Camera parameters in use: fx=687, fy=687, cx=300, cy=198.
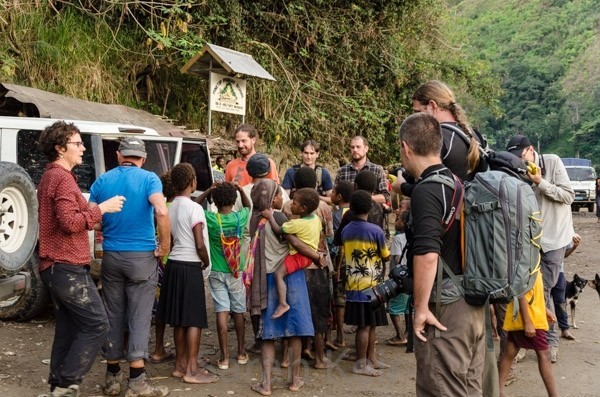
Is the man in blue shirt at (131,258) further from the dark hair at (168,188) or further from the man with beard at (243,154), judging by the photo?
the man with beard at (243,154)

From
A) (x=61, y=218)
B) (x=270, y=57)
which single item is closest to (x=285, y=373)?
(x=61, y=218)

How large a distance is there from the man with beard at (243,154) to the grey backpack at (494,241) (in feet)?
10.6

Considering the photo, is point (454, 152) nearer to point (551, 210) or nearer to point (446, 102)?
point (446, 102)

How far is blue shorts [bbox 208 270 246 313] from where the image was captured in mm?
5820

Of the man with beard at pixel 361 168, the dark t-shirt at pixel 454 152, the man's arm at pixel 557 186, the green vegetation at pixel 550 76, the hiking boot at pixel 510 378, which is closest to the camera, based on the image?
the dark t-shirt at pixel 454 152

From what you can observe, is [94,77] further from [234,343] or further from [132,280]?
[132,280]

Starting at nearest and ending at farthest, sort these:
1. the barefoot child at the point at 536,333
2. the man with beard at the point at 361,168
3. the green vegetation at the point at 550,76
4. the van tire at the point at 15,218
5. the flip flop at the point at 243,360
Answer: the barefoot child at the point at 536,333 → the van tire at the point at 15,218 → the flip flop at the point at 243,360 → the man with beard at the point at 361,168 → the green vegetation at the point at 550,76

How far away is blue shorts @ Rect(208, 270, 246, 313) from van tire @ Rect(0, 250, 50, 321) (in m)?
2.14

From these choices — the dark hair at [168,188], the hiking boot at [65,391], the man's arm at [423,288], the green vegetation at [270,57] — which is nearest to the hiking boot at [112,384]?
the hiking boot at [65,391]

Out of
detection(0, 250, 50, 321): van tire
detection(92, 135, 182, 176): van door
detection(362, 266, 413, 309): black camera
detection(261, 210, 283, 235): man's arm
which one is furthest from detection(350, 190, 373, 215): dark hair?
detection(0, 250, 50, 321): van tire

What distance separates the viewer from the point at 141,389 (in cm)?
493

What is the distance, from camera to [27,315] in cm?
716

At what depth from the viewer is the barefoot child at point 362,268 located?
5.79 metres

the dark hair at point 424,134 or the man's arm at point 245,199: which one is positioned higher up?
the dark hair at point 424,134
